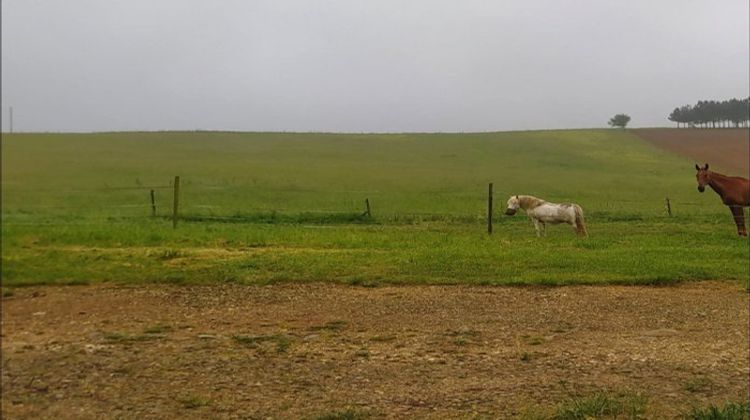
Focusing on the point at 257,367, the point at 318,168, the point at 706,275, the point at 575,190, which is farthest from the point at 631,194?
the point at 318,168

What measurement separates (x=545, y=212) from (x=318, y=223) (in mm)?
5154

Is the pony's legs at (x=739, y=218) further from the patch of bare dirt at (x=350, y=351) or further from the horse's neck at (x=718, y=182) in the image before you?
the patch of bare dirt at (x=350, y=351)

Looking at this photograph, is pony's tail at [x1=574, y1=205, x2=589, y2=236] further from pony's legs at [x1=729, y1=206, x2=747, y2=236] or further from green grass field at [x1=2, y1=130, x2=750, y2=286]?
pony's legs at [x1=729, y1=206, x2=747, y2=236]

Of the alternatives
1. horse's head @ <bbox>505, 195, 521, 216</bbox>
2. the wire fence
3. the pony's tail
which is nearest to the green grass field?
the wire fence

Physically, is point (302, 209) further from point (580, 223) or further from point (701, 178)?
point (701, 178)

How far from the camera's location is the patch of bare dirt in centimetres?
262

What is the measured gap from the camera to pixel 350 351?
181 inches

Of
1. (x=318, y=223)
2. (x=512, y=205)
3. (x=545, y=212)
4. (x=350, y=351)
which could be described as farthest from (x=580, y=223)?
(x=350, y=351)

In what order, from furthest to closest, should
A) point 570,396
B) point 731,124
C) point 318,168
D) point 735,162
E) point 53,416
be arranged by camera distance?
point 318,168
point 735,162
point 731,124
point 570,396
point 53,416

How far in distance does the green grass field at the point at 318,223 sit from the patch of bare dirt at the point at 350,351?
0.97 feet

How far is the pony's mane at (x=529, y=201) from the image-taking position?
12.2 m

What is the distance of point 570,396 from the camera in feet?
12.4

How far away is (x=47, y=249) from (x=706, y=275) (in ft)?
27.3

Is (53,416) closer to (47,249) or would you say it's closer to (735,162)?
(47,249)
